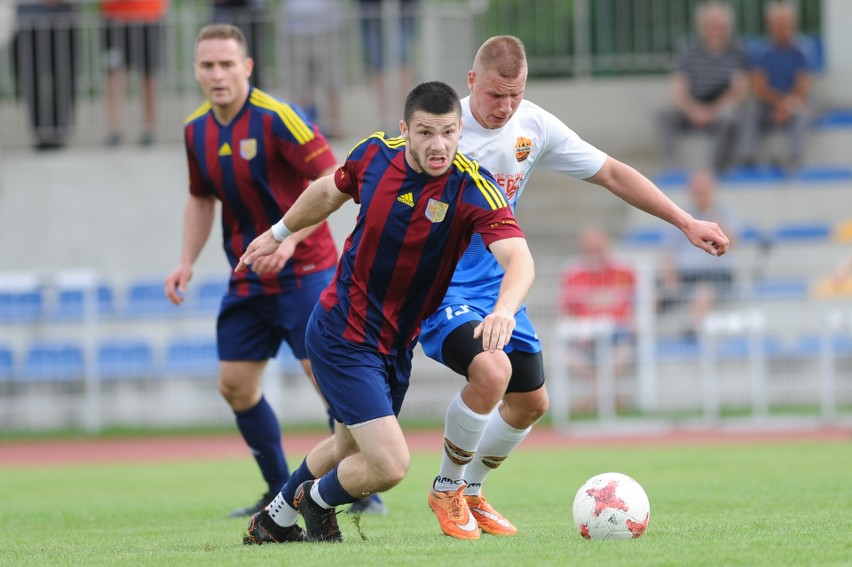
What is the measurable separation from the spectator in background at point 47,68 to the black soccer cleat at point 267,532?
12.2 meters

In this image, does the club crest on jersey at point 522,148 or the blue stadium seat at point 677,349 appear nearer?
the club crest on jersey at point 522,148

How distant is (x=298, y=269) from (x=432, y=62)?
976 centimetres

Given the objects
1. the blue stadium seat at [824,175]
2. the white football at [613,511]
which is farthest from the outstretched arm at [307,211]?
the blue stadium seat at [824,175]

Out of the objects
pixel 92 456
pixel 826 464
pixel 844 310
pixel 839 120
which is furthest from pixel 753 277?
pixel 92 456

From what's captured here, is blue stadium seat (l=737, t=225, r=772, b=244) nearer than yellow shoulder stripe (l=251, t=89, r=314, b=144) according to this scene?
No

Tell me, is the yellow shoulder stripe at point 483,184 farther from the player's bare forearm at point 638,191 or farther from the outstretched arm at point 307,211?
the player's bare forearm at point 638,191

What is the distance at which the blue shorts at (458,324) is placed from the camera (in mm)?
6324

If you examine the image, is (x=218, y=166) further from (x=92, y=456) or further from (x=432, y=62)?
(x=432, y=62)

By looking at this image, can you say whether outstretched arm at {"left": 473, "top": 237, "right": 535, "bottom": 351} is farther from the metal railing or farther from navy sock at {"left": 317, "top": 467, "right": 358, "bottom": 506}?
the metal railing

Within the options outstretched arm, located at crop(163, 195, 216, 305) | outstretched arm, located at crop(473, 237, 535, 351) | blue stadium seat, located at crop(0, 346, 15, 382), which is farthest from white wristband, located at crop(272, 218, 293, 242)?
blue stadium seat, located at crop(0, 346, 15, 382)

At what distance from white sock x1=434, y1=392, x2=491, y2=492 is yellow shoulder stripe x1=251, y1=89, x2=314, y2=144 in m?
1.94

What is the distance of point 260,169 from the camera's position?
755cm

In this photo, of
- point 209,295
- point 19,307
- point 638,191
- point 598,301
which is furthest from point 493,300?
point 19,307

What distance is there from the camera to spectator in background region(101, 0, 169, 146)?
17.2 meters
